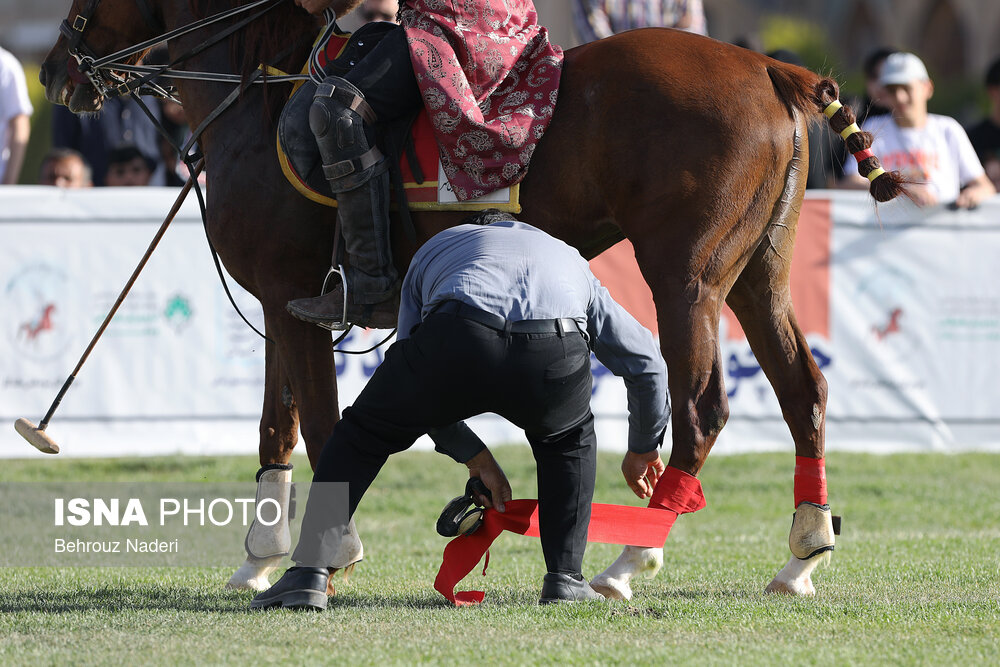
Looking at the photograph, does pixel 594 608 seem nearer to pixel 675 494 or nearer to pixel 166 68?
pixel 675 494

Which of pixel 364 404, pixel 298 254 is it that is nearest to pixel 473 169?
pixel 298 254

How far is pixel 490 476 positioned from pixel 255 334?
14.7 ft

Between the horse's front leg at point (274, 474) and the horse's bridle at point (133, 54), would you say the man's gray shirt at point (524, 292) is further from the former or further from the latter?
the horse's bridle at point (133, 54)

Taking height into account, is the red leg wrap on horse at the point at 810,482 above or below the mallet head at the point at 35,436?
above

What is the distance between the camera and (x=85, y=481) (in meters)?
8.09

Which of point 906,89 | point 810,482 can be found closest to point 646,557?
point 810,482

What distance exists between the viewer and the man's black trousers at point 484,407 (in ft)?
13.0

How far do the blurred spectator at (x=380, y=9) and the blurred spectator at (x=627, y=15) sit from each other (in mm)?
2655

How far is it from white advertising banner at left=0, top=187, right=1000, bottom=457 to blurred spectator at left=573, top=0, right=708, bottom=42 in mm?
2608

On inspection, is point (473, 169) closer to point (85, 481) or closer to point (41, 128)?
point (85, 481)

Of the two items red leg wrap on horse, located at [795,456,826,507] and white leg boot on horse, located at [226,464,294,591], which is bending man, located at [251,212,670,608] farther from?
red leg wrap on horse, located at [795,456,826,507]

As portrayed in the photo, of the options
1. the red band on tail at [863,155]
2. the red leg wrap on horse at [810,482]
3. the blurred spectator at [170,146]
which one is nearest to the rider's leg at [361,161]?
the red band on tail at [863,155]

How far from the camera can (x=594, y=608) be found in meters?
4.18

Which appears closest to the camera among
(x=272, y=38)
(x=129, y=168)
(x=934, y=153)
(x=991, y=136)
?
(x=272, y=38)
